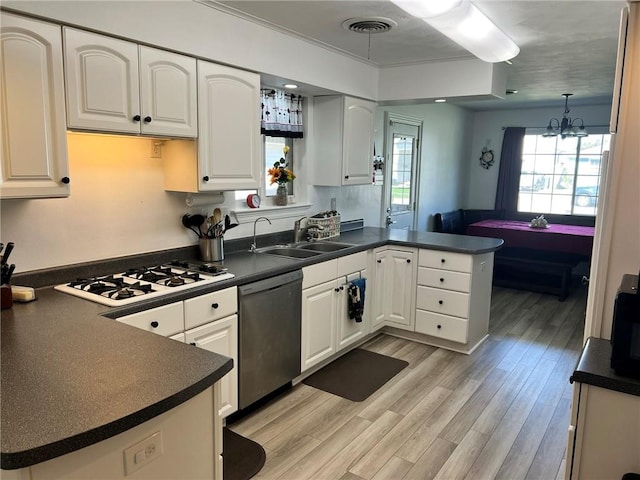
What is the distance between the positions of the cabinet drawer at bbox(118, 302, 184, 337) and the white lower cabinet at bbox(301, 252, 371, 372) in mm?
1017

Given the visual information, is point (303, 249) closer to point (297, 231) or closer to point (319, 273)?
point (297, 231)

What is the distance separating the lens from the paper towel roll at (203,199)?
305 cm

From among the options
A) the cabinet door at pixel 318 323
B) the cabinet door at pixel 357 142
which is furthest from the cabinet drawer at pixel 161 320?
the cabinet door at pixel 357 142

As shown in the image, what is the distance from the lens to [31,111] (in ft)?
6.41

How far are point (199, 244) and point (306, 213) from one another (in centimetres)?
129

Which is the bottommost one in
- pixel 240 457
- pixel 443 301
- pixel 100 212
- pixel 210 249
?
pixel 240 457

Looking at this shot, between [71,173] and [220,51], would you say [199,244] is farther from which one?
[220,51]

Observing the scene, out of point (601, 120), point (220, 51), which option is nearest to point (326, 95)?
point (220, 51)

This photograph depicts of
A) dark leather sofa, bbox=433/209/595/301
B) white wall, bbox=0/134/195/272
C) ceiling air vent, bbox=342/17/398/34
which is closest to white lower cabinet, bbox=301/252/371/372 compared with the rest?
white wall, bbox=0/134/195/272

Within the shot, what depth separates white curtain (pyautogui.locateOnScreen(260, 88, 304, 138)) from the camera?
3.56 meters

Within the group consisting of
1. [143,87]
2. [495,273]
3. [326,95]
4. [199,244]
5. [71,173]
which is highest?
[326,95]

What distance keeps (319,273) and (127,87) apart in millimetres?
1689

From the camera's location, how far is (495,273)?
20.5 ft

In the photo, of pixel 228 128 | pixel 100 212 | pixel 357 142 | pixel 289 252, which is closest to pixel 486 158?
pixel 357 142
